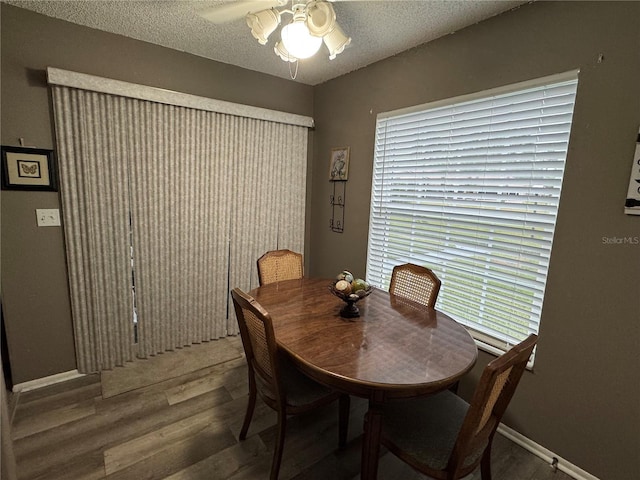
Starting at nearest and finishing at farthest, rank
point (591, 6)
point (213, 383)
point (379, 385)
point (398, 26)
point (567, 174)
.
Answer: point (379, 385), point (591, 6), point (567, 174), point (398, 26), point (213, 383)

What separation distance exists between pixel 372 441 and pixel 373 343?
1.25ft

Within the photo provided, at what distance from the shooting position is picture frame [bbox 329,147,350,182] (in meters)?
2.88

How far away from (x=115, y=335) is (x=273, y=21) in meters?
2.46

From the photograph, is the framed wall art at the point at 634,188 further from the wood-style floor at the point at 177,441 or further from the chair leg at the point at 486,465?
the wood-style floor at the point at 177,441

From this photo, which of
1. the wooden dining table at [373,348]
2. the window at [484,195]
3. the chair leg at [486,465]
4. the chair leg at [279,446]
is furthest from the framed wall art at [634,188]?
the chair leg at [279,446]

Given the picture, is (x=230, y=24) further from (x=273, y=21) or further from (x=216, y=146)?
(x=216, y=146)

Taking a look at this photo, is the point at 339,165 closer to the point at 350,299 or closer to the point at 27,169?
the point at 350,299

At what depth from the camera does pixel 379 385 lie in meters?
1.09

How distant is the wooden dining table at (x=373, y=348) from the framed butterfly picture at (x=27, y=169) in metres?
1.63

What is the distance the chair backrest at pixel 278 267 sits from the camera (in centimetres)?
233

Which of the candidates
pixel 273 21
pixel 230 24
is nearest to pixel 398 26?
pixel 273 21

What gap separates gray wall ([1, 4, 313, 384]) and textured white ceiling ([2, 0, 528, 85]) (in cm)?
10

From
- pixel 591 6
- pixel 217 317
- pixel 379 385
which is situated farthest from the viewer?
pixel 217 317

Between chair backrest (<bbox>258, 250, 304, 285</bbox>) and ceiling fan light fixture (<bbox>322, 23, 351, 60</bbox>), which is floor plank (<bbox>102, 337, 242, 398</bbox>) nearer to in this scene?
chair backrest (<bbox>258, 250, 304, 285</bbox>)
